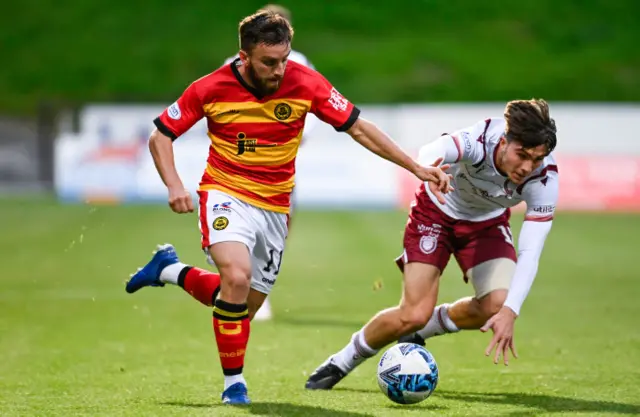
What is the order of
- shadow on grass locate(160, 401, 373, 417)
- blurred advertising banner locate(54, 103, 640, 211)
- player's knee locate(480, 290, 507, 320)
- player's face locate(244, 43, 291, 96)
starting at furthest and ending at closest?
1. blurred advertising banner locate(54, 103, 640, 211)
2. player's knee locate(480, 290, 507, 320)
3. player's face locate(244, 43, 291, 96)
4. shadow on grass locate(160, 401, 373, 417)

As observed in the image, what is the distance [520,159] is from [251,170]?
144 cm

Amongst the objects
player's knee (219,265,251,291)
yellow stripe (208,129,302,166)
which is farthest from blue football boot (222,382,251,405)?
yellow stripe (208,129,302,166)

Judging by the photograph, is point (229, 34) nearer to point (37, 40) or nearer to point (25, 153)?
point (37, 40)

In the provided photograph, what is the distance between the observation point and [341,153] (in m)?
22.4

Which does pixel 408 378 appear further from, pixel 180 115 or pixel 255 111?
pixel 180 115

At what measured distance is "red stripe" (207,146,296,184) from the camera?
6211 millimetres

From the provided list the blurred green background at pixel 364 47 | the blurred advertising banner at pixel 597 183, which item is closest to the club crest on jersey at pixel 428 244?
the blurred advertising banner at pixel 597 183

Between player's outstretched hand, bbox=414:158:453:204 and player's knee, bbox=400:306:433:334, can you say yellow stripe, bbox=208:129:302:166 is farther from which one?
player's knee, bbox=400:306:433:334

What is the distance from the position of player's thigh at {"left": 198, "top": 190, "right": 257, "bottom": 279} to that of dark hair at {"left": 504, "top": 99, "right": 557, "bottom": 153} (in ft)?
4.80

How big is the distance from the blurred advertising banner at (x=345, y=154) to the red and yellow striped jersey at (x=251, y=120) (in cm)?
1576

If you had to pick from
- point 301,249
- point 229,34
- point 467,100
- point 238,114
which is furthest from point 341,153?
point 238,114

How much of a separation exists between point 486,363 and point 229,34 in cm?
2845

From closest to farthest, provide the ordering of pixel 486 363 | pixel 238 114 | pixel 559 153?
pixel 238 114
pixel 486 363
pixel 559 153

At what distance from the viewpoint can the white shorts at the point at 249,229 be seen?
6.01m
